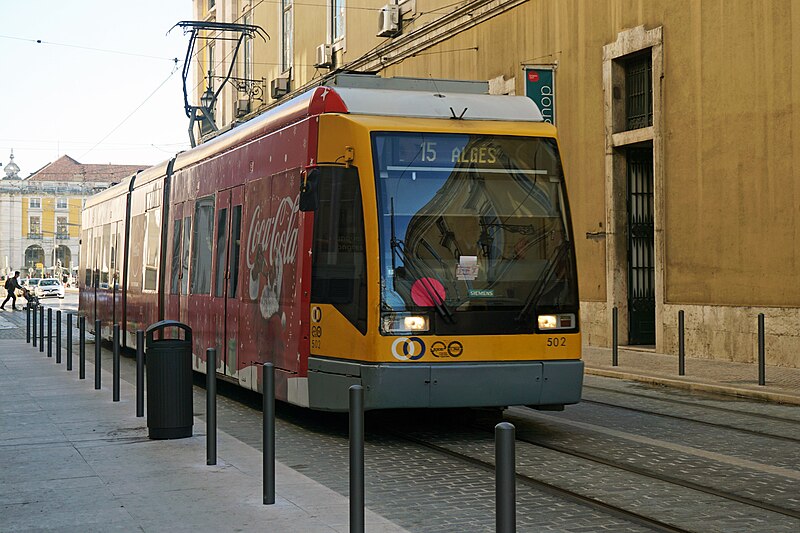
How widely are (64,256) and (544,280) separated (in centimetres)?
14370

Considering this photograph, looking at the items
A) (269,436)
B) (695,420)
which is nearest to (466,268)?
(269,436)

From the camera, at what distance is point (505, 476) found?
4.61 meters

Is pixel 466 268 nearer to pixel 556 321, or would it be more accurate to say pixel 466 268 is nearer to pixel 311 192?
pixel 556 321

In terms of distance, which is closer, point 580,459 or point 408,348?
point 580,459

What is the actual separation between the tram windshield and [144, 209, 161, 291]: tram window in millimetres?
8663

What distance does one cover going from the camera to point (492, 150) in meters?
10.9

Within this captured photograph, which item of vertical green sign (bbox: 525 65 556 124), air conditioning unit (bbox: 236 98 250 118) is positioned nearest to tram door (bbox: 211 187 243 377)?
vertical green sign (bbox: 525 65 556 124)

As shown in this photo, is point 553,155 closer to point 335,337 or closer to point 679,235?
point 335,337

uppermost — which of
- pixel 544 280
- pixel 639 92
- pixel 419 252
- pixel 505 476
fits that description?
pixel 639 92

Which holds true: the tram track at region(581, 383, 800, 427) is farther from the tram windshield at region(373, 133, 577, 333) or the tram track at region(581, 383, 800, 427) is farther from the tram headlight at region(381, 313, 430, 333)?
the tram headlight at region(381, 313, 430, 333)

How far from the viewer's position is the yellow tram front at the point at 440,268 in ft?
33.8

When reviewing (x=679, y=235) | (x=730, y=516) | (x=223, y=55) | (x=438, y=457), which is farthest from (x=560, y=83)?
(x=223, y=55)

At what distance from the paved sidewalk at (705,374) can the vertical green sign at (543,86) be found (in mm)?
5663

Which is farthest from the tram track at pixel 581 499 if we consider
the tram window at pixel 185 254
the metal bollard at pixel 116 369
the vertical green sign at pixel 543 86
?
the vertical green sign at pixel 543 86
